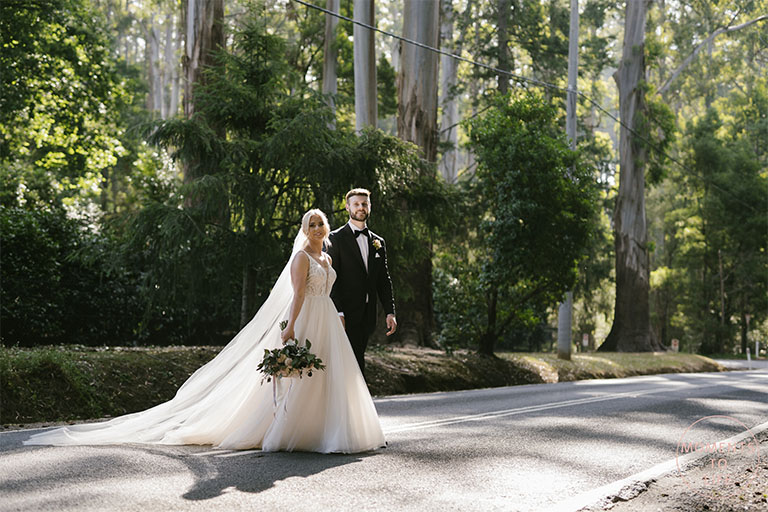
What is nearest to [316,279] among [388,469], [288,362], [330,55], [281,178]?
[288,362]

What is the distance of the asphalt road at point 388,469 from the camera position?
16.3 ft

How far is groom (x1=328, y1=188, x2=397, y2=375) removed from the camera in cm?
770

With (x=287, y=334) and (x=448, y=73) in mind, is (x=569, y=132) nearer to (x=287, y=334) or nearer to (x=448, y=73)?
(x=287, y=334)

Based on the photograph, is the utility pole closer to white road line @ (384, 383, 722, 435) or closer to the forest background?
the forest background

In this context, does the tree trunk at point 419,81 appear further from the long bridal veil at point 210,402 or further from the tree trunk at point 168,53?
the tree trunk at point 168,53

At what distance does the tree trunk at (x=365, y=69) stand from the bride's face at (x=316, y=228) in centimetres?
1417

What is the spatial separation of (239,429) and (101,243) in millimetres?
8441

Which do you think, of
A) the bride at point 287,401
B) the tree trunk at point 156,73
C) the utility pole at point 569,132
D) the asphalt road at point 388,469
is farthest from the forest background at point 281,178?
the tree trunk at point 156,73

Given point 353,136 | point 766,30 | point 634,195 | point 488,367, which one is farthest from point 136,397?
point 766,30

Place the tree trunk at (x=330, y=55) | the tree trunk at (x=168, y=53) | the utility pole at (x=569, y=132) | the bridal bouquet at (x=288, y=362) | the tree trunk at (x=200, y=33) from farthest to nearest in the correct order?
the tree trunk at (x=168, y=53)
the tree trunk at (x=330, y=55)
the utility pole at (x=569, y=132)
the tree trunk at (x=200, y=33)
the bridal bouquet at (x=288, y=362)

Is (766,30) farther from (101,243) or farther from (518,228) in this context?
(101,243)

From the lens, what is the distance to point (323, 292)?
7.11 metres

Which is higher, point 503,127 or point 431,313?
point 503,127

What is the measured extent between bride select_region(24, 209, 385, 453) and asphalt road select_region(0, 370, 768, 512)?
20 cm
